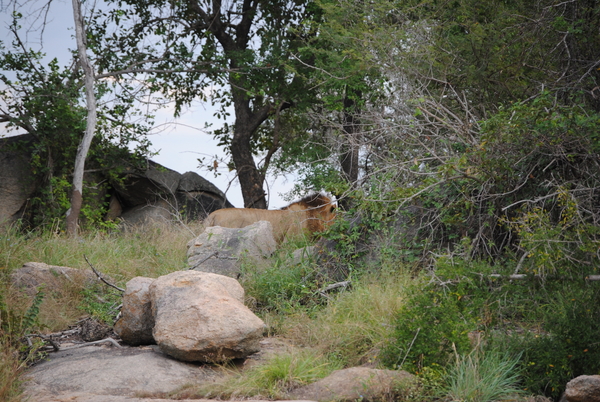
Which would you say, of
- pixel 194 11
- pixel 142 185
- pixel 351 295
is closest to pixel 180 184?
pixel 142 185

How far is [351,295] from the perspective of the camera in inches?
260

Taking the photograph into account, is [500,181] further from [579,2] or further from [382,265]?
[579,2]

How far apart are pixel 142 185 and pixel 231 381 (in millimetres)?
11584

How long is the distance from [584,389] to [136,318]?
431 centimetres

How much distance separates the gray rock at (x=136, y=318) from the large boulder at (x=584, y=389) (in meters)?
4.12

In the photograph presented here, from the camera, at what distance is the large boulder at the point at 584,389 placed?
13.3ft

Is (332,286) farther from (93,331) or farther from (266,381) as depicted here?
(93,331)

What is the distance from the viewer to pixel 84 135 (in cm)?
1211

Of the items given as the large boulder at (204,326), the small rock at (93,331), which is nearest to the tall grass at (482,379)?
the large boulder at (204,326)

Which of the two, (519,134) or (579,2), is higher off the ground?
(579,2)

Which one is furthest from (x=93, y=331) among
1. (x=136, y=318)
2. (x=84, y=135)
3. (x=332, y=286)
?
(x=84, y=135)

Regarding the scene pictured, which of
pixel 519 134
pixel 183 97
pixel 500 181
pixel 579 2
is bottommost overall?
pixel 500 181

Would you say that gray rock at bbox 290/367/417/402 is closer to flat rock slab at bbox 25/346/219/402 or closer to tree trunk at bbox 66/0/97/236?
flat rock slab at bbox 25/346/219/402

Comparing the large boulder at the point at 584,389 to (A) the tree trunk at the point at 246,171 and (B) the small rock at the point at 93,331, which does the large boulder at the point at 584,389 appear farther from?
(A) the tree trunk at the point at 246,171
